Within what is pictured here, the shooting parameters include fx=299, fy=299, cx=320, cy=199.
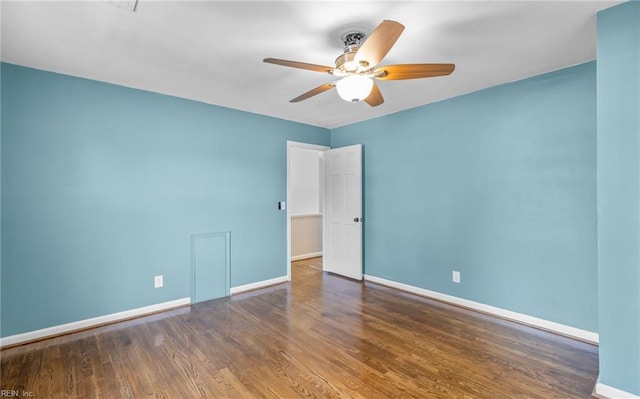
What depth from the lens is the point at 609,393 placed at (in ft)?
6.23

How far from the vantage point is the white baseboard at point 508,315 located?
8.78 feet

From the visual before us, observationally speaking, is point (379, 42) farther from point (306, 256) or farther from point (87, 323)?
point (306, 256)

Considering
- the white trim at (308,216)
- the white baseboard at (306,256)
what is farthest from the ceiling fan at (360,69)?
the white baseboard at (306,256)

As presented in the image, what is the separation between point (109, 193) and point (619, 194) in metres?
4.23

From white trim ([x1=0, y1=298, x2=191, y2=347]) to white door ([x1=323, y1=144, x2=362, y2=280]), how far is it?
230cm

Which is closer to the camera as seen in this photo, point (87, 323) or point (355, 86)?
point (355, 86)

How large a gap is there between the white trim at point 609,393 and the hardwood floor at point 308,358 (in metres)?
0.07

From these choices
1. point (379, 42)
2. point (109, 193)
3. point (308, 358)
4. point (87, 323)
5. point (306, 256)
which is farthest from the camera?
point (306, 256)

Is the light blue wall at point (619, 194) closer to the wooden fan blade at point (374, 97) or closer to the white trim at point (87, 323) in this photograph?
the wooden fan blade at point (374, 97)

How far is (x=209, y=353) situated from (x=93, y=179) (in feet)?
6.81

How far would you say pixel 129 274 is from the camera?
321 centimetres

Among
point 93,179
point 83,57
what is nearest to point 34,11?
point 83,57

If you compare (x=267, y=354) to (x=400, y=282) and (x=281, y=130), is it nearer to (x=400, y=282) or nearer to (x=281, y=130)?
(x=400, y=282)

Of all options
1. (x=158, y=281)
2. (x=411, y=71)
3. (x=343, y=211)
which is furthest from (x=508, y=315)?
(x=158, y=281)
